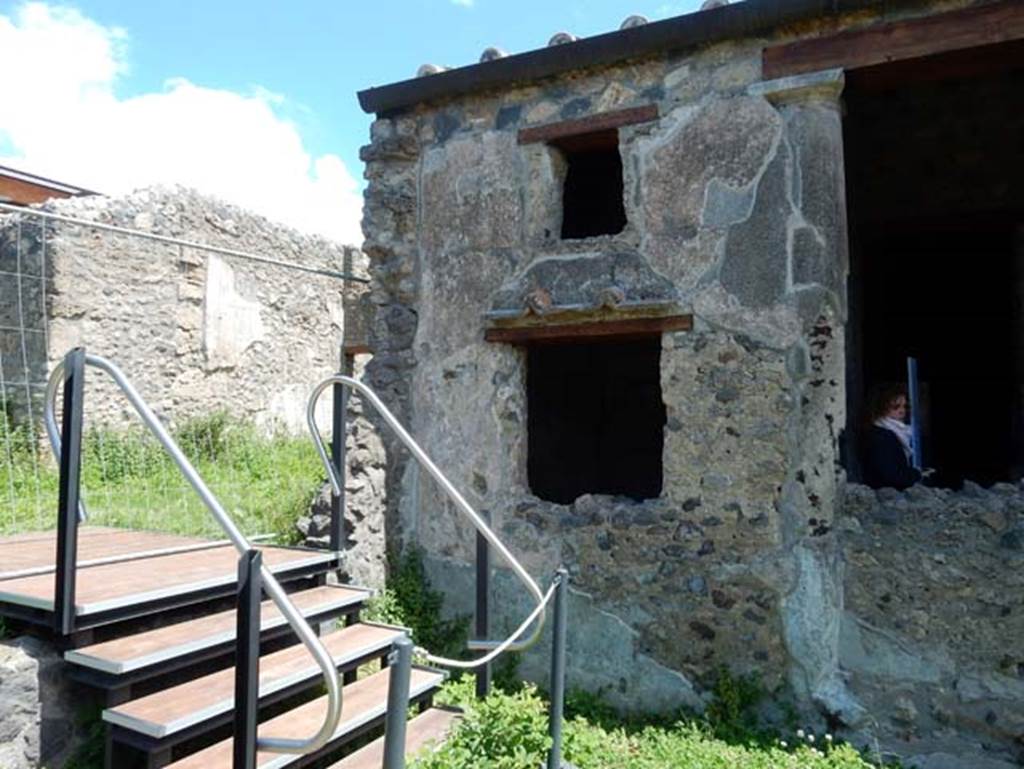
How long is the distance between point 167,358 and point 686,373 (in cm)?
721

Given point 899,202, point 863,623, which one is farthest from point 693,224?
point 899,202

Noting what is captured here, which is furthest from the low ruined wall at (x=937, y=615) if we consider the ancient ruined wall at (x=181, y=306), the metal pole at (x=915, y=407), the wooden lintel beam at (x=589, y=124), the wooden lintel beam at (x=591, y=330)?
the ancient ruined wall at (x=181, y=306)

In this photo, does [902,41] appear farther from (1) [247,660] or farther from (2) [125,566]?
(2) [125,566]

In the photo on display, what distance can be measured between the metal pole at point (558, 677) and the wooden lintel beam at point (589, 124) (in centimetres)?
301

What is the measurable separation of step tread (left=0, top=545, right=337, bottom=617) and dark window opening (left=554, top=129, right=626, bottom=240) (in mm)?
3991

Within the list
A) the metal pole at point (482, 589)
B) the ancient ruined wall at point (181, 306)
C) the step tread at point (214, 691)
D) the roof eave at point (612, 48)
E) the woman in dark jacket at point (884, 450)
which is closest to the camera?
the step tread at point (214, 691)

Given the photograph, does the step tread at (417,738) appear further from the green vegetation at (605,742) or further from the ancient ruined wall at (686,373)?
the ancient ruined wall at (686,373)

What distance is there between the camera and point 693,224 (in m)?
4.66

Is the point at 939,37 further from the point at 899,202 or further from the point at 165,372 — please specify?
the point at 165,372

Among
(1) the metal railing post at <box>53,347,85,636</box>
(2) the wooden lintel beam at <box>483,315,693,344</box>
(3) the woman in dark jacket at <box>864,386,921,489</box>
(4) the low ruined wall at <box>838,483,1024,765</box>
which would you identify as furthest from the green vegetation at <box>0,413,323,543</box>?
(3) the woman in dark jacket at <box>864,386,921,489</box>

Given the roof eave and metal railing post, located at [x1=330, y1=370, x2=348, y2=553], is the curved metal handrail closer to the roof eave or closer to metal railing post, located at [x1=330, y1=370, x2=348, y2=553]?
metal railing post, located at [x1=330, y1=370, x2=348, y2=553]

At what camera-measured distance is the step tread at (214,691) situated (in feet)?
8.26

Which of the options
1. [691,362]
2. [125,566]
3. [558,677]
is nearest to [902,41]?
[691,362]

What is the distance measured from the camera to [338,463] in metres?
4.03
